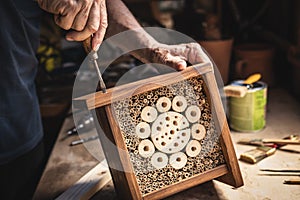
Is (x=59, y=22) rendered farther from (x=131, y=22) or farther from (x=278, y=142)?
(x=278, y=142)

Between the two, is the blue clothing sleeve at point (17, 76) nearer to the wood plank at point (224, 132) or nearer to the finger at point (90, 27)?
the finger at point (90, 27)

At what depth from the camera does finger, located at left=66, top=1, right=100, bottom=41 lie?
0.83m

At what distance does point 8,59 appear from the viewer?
3.61 feet

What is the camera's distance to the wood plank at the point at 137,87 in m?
0.80

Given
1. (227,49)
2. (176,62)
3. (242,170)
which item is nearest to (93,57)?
(176,62)

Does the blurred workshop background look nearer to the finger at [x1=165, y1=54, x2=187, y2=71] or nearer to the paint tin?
the paint tin

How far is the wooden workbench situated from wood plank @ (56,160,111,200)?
2cm

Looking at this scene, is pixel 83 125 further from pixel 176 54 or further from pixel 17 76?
pixel 176 54

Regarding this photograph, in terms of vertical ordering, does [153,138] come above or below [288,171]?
above

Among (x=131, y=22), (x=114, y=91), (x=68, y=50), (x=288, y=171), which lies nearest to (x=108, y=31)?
(x=131, y=22)

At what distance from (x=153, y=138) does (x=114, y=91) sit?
5.8 inches

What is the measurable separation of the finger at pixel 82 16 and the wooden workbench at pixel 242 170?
417 mm

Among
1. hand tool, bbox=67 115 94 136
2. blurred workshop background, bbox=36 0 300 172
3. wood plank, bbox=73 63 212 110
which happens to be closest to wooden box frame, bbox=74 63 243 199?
wood plank, bbox=73 63 212 110

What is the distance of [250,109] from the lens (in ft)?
4.03
